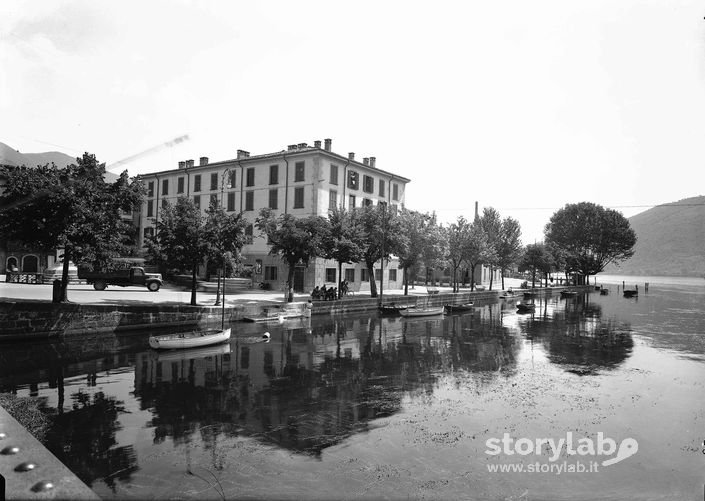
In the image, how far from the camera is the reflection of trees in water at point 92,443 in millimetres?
10047

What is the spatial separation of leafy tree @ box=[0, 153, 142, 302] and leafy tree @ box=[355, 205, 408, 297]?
22798mm

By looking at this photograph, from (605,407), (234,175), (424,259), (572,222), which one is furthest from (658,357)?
(572,222)

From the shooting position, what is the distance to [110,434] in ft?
39.8

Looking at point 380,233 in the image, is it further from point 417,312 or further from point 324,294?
point 417,312

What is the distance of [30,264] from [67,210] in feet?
106

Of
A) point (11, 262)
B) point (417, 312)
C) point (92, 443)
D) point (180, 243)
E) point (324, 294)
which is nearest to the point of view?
point (92, 443)

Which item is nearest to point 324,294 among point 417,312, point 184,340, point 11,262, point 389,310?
point 389,310

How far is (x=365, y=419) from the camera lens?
13977mm

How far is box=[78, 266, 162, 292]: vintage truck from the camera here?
39969 mm

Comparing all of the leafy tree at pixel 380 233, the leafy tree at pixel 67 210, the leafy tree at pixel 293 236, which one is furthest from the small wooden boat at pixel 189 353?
the leafy tree at pixel 380 233

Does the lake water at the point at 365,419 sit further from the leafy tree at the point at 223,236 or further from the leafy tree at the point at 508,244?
the leafy tree at the point at 508,244

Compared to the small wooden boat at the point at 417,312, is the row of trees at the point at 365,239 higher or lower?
higher

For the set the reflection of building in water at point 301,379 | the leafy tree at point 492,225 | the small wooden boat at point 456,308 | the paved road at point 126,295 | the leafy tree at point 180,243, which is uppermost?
the leafy tree at point 492,225

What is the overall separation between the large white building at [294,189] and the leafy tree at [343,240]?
16.5ft
